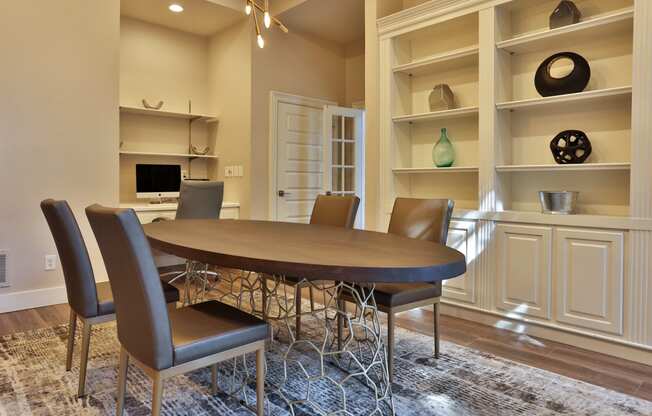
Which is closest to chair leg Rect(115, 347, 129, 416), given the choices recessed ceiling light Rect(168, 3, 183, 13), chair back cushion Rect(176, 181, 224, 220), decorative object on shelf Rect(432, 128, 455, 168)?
chair back cushion Rect(176, 181, 224, 220)

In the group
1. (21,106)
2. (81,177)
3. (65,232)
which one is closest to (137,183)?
(81,177)

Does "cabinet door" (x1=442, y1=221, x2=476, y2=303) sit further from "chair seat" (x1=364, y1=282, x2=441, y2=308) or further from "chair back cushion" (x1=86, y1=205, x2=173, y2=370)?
"chair back cushion" (x1=86, y1=205, x2=173, y2=370)

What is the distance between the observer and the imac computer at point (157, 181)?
463 cm

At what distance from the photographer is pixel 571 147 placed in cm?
280

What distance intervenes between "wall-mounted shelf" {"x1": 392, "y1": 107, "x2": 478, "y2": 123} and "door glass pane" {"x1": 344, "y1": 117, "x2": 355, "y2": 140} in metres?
1.34

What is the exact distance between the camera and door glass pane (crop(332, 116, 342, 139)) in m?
4.93

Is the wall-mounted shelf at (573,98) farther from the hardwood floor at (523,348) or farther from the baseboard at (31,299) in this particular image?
the baseboard at (31,299)

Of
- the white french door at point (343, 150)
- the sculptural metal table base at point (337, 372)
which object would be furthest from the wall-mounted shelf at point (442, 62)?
→ the sculptural metal table base at point (337, 372)

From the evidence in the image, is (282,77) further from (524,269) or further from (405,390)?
(405,390)

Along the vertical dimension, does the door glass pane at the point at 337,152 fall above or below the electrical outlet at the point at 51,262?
above

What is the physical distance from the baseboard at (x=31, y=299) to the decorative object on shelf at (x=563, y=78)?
12.6ft

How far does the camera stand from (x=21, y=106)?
3.39 m

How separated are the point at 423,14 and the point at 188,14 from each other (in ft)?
8.78

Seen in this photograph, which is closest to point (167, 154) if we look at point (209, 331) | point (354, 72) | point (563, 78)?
point (354, 72)
